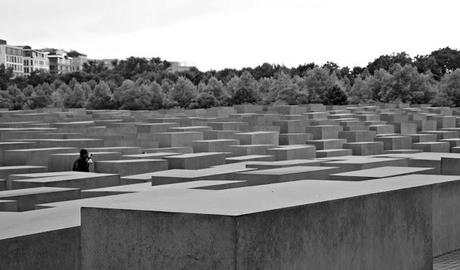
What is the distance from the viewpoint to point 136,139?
65.4 feet

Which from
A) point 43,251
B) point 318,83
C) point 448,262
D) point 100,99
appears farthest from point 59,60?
point 43,251

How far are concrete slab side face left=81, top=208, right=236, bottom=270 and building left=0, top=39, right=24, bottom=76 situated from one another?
143 meters

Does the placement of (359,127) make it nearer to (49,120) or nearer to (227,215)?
(49,120)

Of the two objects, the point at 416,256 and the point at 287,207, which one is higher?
the point at 287,207

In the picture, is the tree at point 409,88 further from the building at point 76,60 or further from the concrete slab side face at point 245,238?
the building at point 76,60

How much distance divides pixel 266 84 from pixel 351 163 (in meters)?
56.3

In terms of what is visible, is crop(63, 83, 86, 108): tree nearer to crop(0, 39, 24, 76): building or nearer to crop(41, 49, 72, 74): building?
crop(0, 39, 24, 76): building

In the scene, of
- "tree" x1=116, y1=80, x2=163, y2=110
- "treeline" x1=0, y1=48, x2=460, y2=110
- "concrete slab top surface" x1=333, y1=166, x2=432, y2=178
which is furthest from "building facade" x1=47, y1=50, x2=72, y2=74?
"concrete slab top surface" x1=333, y1=166, x2=432, y2=178

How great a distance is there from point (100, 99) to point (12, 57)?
90.0 metres

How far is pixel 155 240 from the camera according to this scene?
5.07m

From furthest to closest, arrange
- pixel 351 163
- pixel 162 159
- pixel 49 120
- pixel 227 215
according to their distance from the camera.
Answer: pixel 49 120, pixel 162 159, pixel 351 163, pixel 227 215

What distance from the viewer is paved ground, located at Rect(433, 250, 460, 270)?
311 inches

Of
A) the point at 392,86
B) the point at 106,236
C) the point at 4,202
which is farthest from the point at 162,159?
the point at 392,86

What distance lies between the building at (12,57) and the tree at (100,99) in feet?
264
